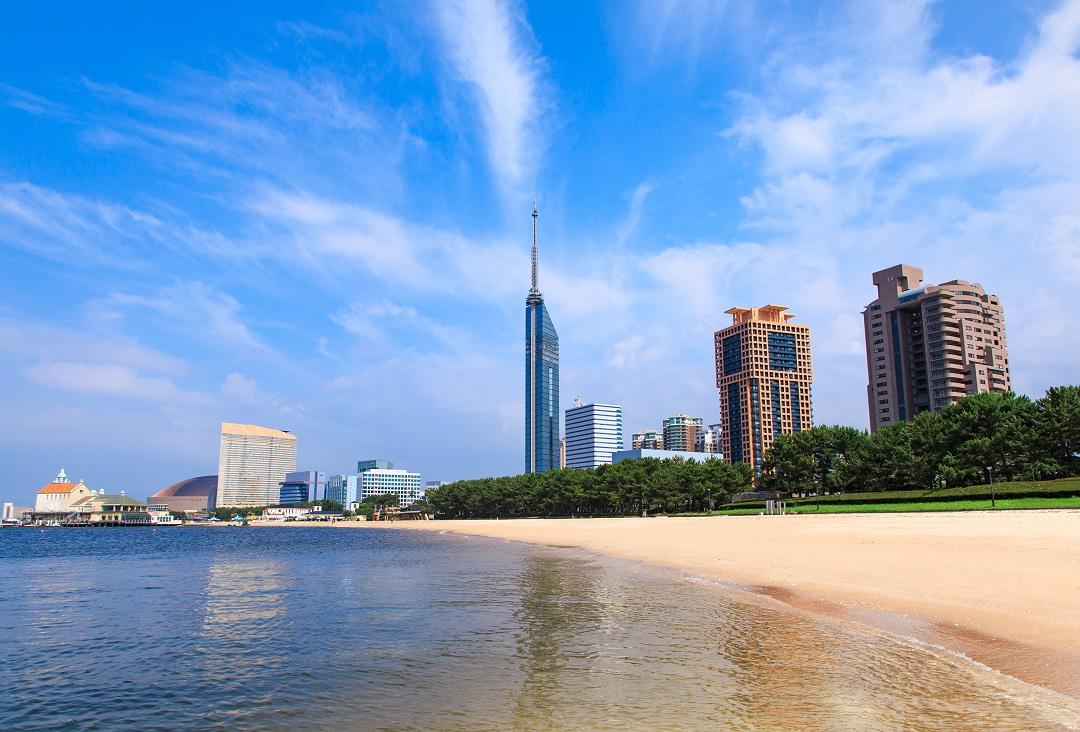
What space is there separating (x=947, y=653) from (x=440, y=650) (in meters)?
12.0

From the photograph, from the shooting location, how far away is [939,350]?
188500mm

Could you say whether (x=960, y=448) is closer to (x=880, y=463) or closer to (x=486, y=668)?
(x=880, y=463)

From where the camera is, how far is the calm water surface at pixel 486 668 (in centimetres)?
1212

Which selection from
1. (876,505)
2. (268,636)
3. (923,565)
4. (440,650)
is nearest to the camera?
(440,650)

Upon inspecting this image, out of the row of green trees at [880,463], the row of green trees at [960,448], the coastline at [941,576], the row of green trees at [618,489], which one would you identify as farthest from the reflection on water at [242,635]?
the row of green trees at [618,489]

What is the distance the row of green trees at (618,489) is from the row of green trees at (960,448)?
56.3ft

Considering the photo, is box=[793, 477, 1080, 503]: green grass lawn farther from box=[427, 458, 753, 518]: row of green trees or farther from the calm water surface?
the calm water surface

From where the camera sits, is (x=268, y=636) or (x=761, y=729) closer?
(x=761, y=729)

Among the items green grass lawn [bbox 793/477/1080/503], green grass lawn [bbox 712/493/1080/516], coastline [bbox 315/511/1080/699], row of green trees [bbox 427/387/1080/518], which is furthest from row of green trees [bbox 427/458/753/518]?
coastline [bbox 315/511/1080/699]

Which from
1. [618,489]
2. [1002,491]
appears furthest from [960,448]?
[618,489]

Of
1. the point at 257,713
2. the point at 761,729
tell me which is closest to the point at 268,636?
the point at 257,713

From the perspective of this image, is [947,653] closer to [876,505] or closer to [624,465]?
[876,505]

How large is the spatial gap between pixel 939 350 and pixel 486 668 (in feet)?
673

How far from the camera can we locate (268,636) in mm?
20672
